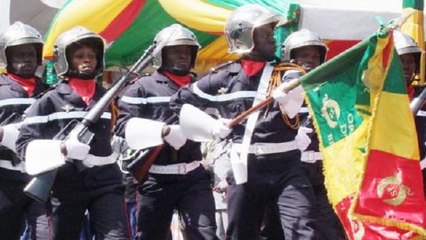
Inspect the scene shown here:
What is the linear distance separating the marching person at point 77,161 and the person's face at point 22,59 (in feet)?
3.09

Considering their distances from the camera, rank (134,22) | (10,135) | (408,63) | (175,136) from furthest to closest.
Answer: (134,22)
(408,63)
(10,135)
(175,136)

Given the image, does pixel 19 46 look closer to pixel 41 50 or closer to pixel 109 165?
pixel 41 50

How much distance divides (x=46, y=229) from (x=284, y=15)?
420cm

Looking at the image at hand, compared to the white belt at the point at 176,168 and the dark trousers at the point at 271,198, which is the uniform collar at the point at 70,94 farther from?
the dark trousers at the point at 271,198

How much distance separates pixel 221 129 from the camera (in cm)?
761

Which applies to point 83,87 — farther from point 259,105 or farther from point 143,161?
point 259,105

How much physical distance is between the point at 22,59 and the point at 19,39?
19 cm

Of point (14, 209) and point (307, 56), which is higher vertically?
point (307, 56)

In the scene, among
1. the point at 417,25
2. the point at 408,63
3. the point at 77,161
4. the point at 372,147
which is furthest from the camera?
the point at 417,25

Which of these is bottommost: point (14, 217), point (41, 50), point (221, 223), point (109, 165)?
point (221, 223)

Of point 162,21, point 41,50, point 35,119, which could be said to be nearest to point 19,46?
point 41,50

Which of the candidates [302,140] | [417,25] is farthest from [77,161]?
[417,25]

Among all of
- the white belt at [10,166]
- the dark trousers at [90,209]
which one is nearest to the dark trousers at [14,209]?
the white belt at [10,166]

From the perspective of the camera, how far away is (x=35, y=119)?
7773mm
